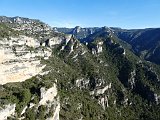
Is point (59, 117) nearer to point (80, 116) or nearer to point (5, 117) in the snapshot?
point (80, 116)

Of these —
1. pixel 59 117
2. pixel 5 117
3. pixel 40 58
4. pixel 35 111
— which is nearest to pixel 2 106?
pixel 5 117

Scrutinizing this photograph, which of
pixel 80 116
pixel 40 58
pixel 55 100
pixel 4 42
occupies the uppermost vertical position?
pixel 4 42

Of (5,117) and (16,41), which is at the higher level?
(16,41)

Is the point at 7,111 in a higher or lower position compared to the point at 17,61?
lower

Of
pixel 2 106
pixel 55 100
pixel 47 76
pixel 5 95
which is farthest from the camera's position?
pixel 47 76

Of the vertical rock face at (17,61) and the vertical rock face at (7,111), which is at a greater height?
the vertical rock face at (17,61)

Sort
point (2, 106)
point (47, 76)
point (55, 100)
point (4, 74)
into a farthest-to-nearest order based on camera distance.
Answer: point (47, 76) → point (55, 100) → point (4, 74) → point (2, 106)

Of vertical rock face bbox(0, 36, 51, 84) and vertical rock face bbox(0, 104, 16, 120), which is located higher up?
vertical rock face bbox(0, 36, 51, 84)

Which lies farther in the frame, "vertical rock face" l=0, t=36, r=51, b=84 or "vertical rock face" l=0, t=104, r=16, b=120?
"vertical rock face" l=0, t=36, r=51, b=84

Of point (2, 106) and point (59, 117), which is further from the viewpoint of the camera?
point (59, 117)

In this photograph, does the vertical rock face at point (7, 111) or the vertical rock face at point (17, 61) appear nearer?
the vertical rock face at point (7, 111)

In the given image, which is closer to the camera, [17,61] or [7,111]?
[7,111]
